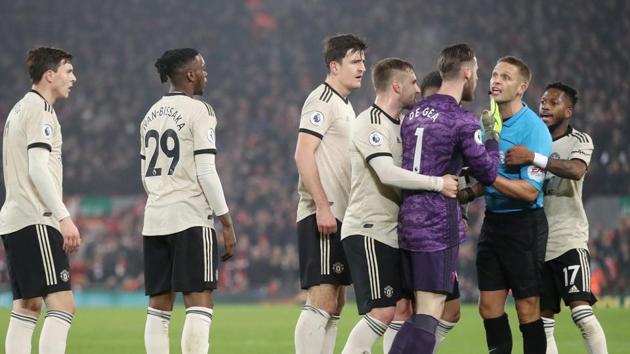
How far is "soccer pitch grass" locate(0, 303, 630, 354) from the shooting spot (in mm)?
10945

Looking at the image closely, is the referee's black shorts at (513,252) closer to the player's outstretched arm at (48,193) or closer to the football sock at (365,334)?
the football sock at (365,334)

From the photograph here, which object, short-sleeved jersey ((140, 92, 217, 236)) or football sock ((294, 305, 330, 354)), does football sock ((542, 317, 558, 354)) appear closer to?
football sock ((294, 305, 330, 354))

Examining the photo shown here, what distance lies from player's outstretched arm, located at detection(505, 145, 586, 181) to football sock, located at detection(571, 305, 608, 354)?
1034 millimetres

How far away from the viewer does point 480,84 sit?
27547 mm

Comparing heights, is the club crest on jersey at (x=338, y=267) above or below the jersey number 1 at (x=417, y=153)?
below

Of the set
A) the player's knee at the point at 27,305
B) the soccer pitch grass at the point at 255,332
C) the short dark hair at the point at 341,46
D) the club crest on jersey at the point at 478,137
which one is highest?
the short dark hair at the point at 341,46

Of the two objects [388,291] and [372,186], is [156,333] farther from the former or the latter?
[372,186]

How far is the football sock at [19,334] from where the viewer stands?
22.8 feet

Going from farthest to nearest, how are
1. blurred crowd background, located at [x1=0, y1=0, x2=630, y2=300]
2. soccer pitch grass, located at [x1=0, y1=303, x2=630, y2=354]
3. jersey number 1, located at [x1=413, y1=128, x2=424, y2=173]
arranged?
blurred crowd background, located at [x1=0, y1=0, x2=630, y2=300]
soccer pitch grass, located at [x1=0, y1=303, x2=630, y2=354]
jersey number 1, located at [x1=413, y1=128, x2=424, y2=173]

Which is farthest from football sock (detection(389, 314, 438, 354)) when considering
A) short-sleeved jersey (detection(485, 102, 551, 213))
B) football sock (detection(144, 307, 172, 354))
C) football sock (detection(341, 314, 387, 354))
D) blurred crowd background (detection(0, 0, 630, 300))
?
blurred crowd background (detection(0, 0, 630, 300))

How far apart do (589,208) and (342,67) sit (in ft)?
51.1

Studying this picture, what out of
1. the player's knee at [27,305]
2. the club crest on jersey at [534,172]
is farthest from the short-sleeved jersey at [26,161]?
the club crest on jersey at [534,172]

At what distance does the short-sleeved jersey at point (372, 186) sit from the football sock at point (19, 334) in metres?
2.27

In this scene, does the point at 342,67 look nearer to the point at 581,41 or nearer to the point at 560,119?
the point at 560,119
